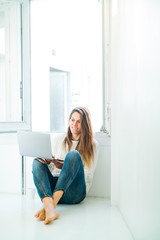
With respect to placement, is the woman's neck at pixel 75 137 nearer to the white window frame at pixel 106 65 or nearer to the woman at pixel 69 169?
the woman at pixel 69 169

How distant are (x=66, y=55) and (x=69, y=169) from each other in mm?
2971

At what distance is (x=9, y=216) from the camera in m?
2.02

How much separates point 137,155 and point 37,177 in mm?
942

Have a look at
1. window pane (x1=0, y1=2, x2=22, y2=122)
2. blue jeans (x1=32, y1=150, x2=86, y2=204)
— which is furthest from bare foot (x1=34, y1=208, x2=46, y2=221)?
window pane (x1=0, y1=2, x2=22, y2=122)

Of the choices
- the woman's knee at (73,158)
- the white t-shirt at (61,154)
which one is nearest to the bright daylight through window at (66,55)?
the white t-shirt at (61,154)

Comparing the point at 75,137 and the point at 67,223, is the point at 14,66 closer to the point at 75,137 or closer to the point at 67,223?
the point at 75,137

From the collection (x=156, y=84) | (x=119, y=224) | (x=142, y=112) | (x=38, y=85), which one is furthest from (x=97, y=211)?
(x=38, y=85)

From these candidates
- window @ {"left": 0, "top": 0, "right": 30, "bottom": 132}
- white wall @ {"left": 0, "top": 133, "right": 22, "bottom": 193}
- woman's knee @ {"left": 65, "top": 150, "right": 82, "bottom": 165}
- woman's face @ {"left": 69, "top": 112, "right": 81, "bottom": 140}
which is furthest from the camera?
white wall @ {"left": 0, "top": 133, "right": 22, "bottom": 193}

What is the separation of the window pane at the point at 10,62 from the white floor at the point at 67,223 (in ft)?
3.04

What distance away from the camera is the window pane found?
265 cm

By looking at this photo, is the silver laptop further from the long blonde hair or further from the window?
the window

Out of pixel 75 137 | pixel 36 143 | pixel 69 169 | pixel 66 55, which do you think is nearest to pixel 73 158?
pixel 69 169

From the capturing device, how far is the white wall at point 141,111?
42.0 inches

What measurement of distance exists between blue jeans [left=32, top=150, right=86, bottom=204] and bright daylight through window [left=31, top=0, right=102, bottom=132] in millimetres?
980
